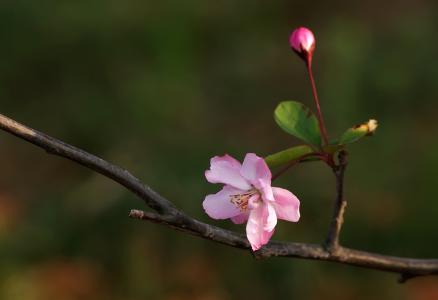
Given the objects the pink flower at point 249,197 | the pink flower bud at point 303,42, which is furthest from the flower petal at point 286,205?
the pink flower bud at point 303,42

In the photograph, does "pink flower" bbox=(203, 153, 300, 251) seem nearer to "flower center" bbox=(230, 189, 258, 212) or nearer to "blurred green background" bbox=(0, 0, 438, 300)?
"flower center" bbox=(230, 189, 258, 212)

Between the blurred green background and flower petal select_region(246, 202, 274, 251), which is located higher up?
the blurred green background

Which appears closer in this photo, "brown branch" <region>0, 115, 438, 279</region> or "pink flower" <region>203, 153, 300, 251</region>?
"brown branch" <region>0, 115, 438, 279</region>

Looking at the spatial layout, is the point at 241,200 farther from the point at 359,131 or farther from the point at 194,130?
the point at 194,130

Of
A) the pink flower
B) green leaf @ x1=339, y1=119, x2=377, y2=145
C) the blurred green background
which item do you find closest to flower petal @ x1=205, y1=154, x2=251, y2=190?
the pink flower

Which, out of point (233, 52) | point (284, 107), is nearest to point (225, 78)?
point (233, 52)

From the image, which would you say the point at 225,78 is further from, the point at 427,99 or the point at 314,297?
the point at 314,297
